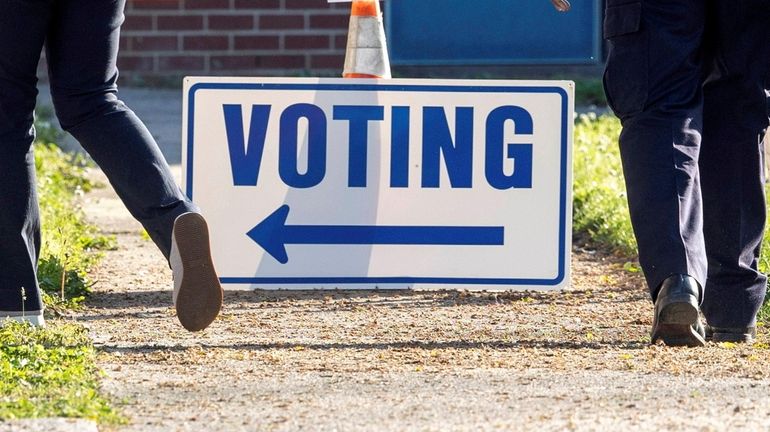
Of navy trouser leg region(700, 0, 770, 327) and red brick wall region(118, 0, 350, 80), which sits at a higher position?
red brick wall region(118, 0, 350, 80)

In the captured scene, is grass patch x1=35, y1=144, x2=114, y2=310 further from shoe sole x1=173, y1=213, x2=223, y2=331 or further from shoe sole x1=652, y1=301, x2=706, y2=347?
shoe sole x1=652, y1=301, x2=706, y2=347

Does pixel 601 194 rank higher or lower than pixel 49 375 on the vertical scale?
higher

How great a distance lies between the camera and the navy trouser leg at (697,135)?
3.69m

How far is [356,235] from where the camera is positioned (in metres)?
4.71

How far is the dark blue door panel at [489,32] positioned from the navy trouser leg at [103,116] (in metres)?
2.28

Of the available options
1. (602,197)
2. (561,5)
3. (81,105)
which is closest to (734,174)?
(561,5)

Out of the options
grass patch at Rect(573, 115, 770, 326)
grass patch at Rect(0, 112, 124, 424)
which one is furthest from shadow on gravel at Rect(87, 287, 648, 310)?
grass patch at Rect(573, 115, 770, 326)

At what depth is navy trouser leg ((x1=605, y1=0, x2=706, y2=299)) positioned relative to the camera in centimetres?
367

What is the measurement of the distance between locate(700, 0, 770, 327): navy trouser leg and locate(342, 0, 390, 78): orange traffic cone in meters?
1.42

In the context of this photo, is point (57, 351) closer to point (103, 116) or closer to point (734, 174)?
point (103, 116)

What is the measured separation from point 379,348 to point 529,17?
333 cm

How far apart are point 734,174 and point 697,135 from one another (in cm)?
22

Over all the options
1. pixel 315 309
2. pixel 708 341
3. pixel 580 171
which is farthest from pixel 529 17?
pixel 708 341

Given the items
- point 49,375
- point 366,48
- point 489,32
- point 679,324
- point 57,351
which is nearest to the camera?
point 49,375
